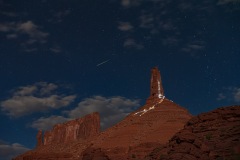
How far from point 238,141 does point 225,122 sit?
470 centimetres

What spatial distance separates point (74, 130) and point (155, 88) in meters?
51.0

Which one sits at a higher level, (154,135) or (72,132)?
(72,132)

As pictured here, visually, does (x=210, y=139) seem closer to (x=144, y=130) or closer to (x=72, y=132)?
(x=144, y=130)

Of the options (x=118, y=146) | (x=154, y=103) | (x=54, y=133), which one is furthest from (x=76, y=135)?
(x=118, y=146)

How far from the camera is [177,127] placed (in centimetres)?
7850

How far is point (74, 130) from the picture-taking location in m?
152

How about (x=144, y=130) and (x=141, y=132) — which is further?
(x=144, y=130)

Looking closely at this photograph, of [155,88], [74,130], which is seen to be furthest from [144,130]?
[74,130]

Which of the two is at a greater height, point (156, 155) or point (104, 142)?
point (104, 142)

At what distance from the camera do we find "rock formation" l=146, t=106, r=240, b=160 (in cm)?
2105

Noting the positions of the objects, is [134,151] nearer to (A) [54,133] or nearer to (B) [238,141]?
(B) [238,141]

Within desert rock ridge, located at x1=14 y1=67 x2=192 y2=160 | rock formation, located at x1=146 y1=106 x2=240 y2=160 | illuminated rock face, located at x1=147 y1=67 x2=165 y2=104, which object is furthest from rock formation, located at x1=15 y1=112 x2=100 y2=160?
rock formation, located at x1=146 y1=106 x2=240 y2=160

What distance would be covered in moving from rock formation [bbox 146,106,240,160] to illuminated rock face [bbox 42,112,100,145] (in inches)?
4297

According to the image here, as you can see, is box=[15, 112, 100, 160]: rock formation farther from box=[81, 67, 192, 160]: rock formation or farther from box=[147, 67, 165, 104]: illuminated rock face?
box=[81, 67, 192, 160]: rock formation
